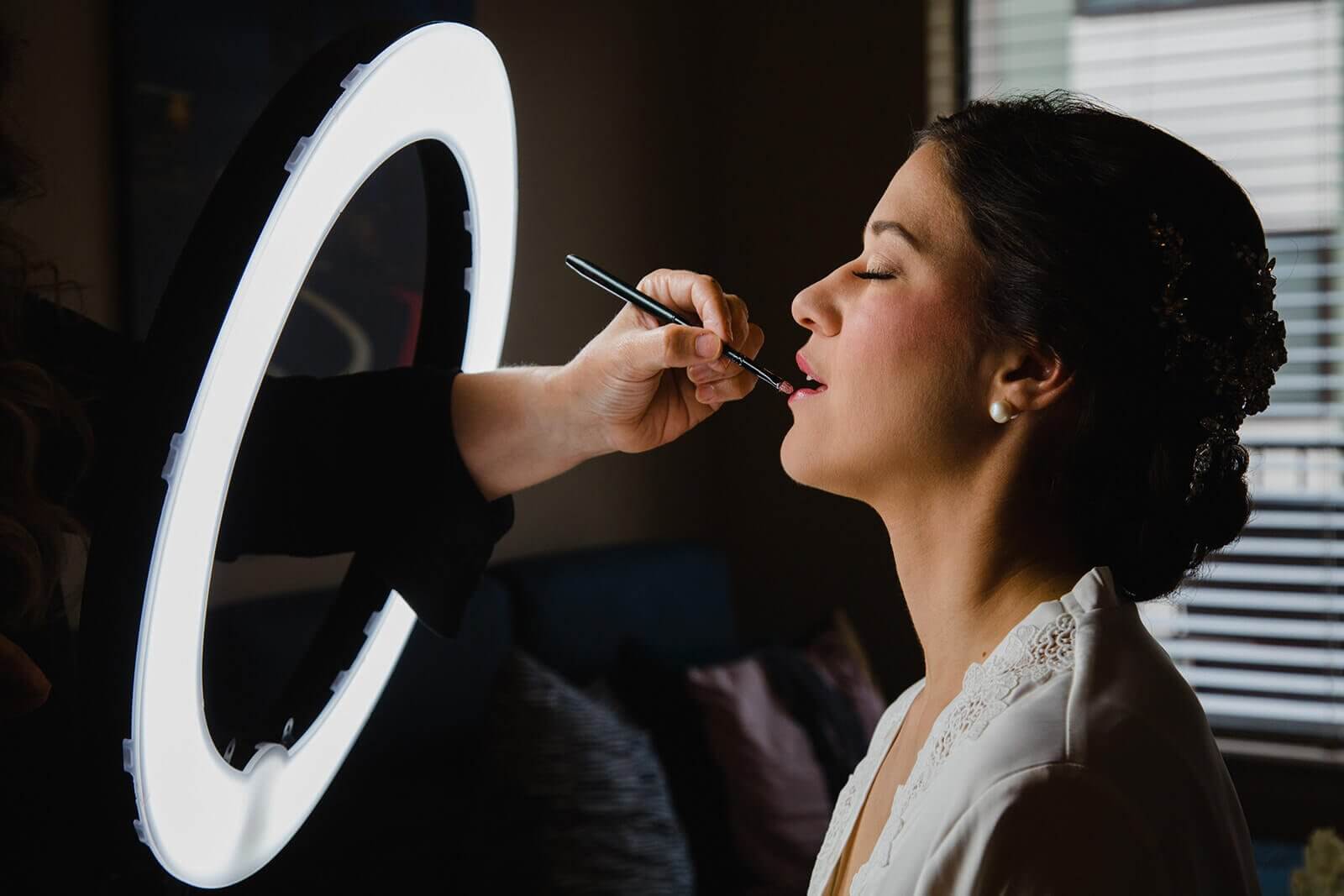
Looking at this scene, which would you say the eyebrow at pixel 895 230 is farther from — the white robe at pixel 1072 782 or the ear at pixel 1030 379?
the white robe at pixel 1072 782

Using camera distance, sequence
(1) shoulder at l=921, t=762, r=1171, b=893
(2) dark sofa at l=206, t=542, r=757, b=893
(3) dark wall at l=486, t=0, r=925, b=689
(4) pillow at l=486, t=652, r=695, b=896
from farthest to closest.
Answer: (3) dark wall at l=486, t=0, r=925, b=689 < (4) pillow at l=486, t=652, r=695, b=896 < (2) dark sofa at l=206, t=542, r=757, b=893 < (1) shoulder at l=921, t=762, r=1171, b=893

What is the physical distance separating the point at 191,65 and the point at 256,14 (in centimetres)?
17

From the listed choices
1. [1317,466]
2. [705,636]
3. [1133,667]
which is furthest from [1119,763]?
[1317,466]

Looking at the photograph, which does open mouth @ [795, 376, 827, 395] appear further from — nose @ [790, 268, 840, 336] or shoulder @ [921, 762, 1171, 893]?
shoulder @ [921, 762, 1171, 893]

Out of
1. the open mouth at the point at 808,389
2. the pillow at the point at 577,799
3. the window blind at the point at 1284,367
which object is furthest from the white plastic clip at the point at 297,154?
the window blind at the point at 1284,367

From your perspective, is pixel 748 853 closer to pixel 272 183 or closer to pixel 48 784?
pixel 48 784

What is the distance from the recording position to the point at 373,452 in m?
1.10

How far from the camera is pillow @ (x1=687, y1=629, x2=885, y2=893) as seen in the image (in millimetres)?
2414

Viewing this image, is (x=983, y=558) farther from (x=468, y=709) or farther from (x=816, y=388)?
(x=468, y=709)

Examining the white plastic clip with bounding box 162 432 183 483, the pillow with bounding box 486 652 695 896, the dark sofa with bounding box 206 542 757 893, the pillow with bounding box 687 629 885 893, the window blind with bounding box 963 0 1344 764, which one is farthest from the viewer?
the window blind with bounding box 963 0 1344 764

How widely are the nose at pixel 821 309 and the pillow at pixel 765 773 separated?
1566 mm

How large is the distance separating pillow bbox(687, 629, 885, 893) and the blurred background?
1.84 feet

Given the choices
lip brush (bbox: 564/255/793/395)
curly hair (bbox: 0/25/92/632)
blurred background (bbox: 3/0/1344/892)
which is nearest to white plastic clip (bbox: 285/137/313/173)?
curly hair (bbox: 0/25/92/632)

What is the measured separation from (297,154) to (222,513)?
236 millimetres
